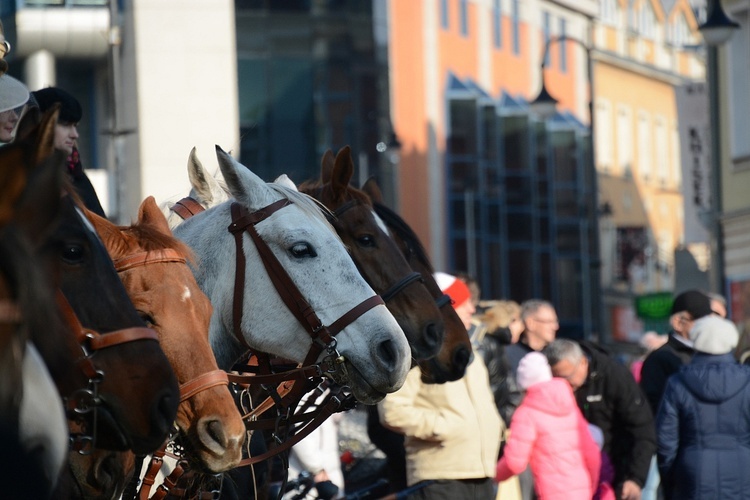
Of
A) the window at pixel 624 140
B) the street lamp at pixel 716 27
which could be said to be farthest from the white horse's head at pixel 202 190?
the window at pixel 624 140

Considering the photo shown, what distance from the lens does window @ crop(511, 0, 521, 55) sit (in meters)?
58.2

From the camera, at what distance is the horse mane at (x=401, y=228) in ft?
29.0

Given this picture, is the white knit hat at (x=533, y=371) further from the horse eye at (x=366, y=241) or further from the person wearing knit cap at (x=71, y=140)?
the person wearing knit cap at (x=71, y=140)

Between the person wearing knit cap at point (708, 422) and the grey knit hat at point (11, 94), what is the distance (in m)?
5.96

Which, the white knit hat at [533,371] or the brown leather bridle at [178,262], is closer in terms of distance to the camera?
the brown leather bridle at [178,262]

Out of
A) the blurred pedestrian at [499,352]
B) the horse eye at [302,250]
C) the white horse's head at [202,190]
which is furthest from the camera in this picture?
the blurred pedestrian at [499,352]

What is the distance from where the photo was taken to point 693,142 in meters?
34.1

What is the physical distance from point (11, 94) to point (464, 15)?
49466 millimetres

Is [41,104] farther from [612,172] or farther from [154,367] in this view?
[612,172]

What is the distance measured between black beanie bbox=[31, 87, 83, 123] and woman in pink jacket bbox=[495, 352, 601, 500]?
428 centimetres

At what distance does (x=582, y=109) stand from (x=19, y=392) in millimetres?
60924

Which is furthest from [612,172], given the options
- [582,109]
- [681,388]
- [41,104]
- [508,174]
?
[41,104]

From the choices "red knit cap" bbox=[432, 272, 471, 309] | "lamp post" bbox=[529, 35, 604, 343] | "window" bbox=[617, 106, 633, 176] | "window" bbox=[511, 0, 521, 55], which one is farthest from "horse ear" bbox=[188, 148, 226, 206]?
"window" bbox=[617, 106, 633, 176]

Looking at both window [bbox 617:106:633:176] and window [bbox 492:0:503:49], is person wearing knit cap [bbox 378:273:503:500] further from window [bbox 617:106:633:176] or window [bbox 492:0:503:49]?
window [bbox 617:106:633:176]
